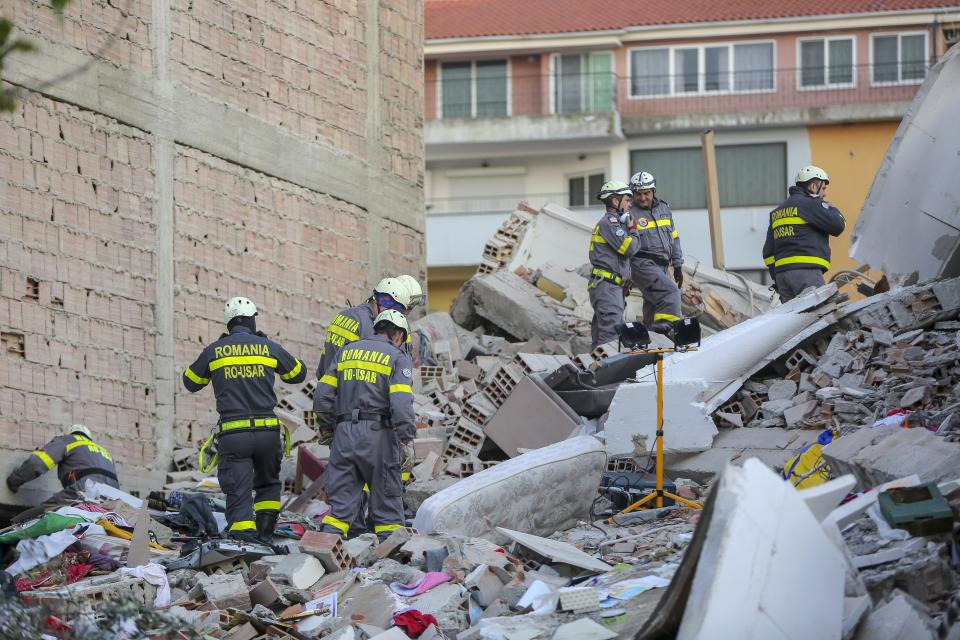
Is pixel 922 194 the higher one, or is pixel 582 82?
pixel 582 82

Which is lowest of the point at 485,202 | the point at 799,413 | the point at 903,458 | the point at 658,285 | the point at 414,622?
the point at 414,622

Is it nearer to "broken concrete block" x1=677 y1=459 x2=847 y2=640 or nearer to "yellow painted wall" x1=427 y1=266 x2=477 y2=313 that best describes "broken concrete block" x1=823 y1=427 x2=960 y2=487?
"broken concrete block" x1=677 y1=459 x2=847 y2=640

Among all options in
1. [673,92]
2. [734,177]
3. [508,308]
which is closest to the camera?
[508,308]

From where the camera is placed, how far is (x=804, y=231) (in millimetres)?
14039

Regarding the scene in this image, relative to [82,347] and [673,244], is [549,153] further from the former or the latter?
[82,347]

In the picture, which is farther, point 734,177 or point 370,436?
point 734,177

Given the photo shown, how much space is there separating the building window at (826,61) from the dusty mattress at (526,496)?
26185 mm

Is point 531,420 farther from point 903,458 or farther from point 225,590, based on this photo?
point 903,458

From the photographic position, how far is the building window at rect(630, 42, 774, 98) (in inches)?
1374

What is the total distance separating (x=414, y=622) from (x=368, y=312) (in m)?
4.34

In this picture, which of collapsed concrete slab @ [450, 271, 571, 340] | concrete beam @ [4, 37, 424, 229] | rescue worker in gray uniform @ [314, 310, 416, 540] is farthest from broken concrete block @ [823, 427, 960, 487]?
collapsed concrete slab @ [450, 271, 571, 340]

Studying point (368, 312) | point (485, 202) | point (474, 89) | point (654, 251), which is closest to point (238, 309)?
point (368, 312)

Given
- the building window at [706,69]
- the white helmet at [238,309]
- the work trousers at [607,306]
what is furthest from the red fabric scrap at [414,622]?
the building window at [706,69]

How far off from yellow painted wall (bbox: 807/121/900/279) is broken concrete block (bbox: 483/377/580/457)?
22.3m
